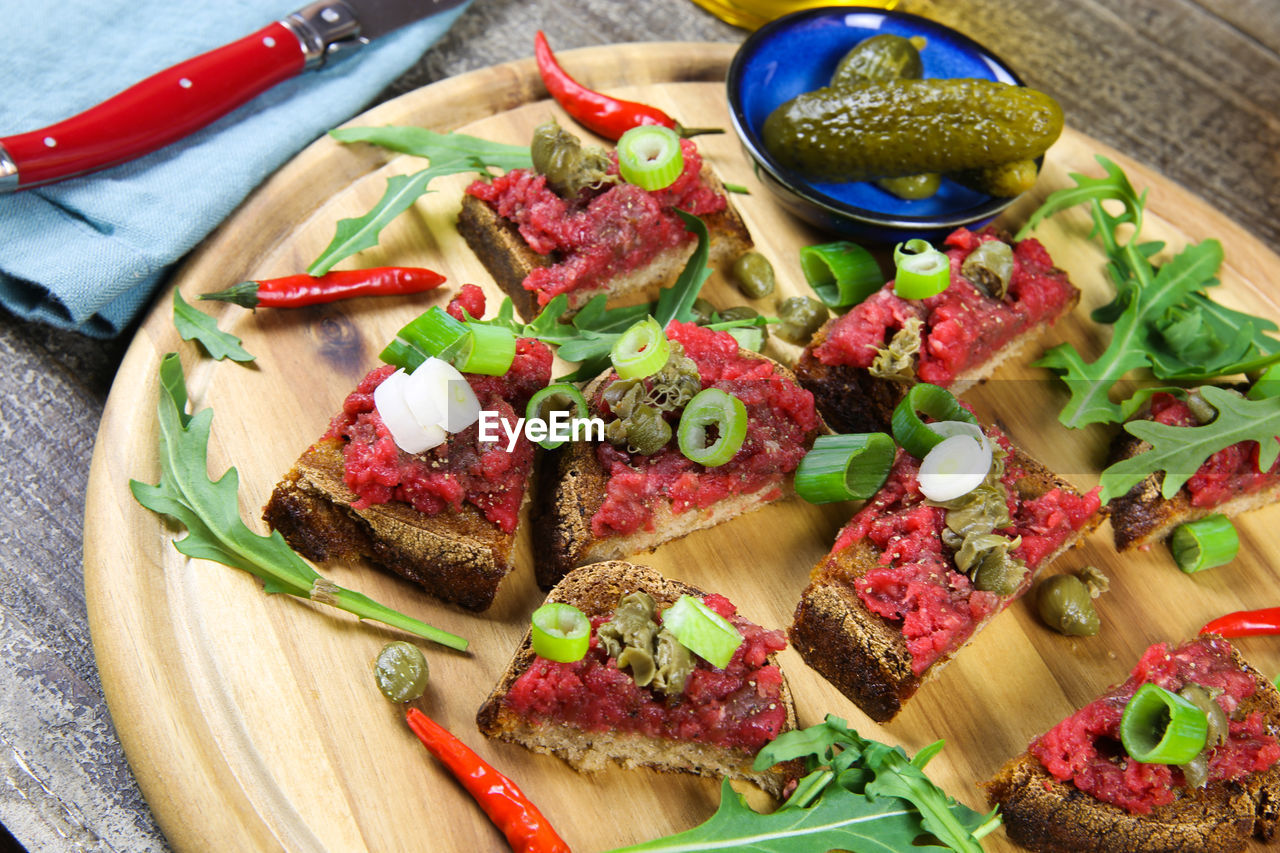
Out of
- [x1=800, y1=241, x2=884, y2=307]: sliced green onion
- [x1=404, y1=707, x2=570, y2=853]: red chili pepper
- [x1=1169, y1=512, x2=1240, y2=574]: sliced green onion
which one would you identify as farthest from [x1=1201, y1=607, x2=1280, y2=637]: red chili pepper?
[x1=404, y1=707, x2=570, y2=853]: red chili pepper

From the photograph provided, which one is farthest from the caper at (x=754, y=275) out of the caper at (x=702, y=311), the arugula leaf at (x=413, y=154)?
the arugula leaf at (x=413, y=154)

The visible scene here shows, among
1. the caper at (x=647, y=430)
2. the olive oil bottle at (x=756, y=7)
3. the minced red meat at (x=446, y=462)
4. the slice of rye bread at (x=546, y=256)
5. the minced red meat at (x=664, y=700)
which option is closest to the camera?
the minced red meat at (x=664, y=700)

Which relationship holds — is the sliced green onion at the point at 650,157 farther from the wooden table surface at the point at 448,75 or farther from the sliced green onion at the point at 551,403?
the wooden table surface at the point at 448,75

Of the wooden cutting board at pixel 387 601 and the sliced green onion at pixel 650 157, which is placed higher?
the sliced green onion at pixel 650 157

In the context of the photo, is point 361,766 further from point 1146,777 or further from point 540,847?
point 1146,777

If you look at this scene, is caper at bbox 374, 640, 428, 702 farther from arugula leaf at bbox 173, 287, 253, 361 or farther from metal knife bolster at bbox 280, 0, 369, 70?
metal knife bolster at bbox 280, 0, 369, 70

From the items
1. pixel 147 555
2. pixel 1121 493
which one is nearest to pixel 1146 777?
pixel 1121 493
